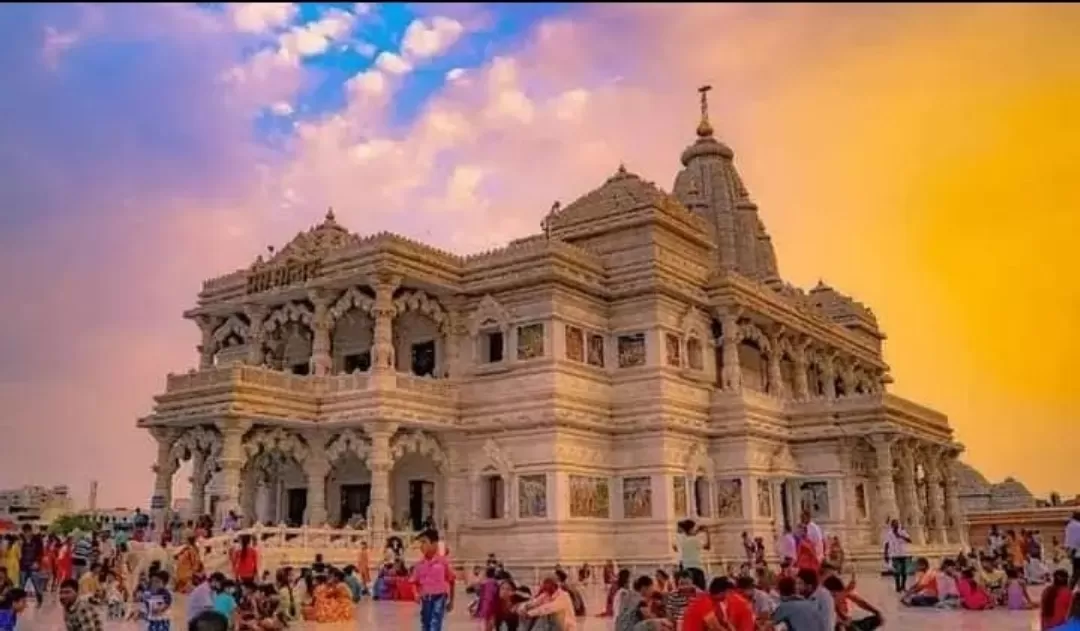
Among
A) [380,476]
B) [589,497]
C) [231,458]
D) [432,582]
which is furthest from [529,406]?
[432,582]

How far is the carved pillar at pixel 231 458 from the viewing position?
2517cm

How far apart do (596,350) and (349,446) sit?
8094mm

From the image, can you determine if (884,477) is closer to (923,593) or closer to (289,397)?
(923,593)

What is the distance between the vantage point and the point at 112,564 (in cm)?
2069

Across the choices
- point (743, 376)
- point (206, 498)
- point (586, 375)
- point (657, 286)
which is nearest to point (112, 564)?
point (206, 498)

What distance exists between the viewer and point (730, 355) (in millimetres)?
33438

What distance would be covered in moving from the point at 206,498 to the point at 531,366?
33.0 feet

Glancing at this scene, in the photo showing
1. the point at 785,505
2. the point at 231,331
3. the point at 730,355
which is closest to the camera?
the point at 231,331

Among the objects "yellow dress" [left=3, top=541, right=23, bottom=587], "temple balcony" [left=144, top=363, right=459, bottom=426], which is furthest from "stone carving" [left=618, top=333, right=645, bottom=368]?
"yellow dress" [left=3, top=541, right=23, bottom=587]

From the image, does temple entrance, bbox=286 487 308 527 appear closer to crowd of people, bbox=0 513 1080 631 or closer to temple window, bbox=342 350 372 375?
temple window, bbox=342 350 372 375

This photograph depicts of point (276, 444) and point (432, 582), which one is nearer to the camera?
point (432, 582)

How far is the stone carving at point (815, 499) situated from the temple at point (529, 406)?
10 centimetres

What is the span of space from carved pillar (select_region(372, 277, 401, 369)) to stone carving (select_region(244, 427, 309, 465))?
2841mm

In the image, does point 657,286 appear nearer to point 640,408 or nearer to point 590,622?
point 640,408
